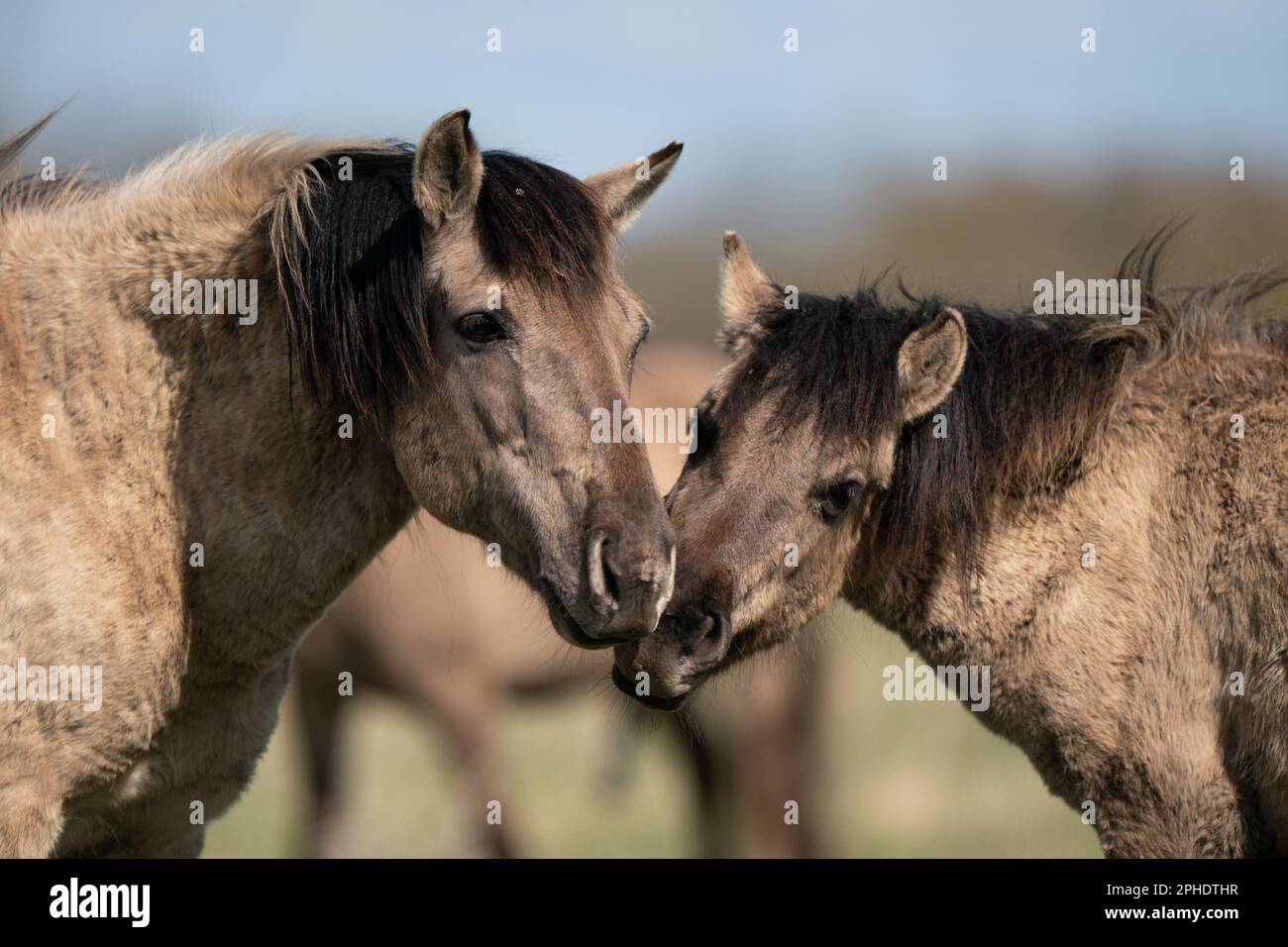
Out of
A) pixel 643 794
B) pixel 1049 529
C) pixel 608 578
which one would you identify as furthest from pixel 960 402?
pixel 643 794

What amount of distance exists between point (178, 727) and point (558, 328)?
203 cm

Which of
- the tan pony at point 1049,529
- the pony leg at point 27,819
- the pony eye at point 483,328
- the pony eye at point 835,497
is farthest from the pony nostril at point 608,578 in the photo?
the pony leg at point 27,819

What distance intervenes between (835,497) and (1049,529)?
35.2 inches

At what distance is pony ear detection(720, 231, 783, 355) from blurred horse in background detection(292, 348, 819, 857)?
3.37 metres

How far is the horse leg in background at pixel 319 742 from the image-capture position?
912 cm

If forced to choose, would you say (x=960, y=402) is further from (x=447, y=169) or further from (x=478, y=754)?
(x=478, y=754)

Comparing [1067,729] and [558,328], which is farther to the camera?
[1067,729]

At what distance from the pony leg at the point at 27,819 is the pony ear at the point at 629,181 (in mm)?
2904

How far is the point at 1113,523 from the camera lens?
4906mm

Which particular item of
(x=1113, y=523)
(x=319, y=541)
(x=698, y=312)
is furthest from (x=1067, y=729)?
(x=698, y=312)

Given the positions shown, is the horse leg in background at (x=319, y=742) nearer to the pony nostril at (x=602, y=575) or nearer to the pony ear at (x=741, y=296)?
the pony ear at (x=741, y=296)

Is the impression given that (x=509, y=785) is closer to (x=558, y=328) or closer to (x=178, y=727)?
(x=178, y=727)

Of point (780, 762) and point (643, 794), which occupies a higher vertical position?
point (780, 762)

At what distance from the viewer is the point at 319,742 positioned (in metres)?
9.23
